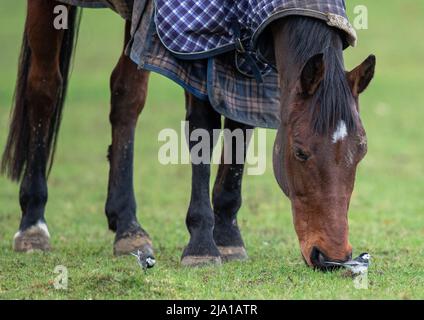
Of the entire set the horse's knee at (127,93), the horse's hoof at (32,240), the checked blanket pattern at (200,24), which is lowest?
the horse's hoof at (32,240)

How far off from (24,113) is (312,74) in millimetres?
3228

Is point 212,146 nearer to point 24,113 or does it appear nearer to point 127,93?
point 127,93

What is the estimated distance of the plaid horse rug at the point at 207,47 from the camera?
225 inches

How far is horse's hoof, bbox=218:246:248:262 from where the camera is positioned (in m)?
6.29

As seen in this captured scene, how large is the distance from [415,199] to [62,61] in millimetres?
4458

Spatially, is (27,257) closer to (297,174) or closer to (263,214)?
(297,174)


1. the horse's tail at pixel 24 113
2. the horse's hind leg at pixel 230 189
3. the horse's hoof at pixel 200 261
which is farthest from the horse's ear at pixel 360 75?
the horse's tail at pixel 24 113

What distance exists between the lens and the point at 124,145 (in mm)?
7078

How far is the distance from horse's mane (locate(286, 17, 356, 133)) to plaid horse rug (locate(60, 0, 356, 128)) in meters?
0.38

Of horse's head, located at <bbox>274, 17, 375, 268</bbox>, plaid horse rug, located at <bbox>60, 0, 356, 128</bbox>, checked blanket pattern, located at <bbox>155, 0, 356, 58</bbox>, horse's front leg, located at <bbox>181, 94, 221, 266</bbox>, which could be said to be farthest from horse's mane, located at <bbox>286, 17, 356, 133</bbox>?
horse's front leg, located at <bbox>181, 94, 221, 266</bbox>

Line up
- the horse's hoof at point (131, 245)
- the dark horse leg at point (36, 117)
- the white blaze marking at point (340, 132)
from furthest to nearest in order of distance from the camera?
the dark horse leg at point (36, 117) → the horse's hoof at point (131, 245) → the white blaze marking at point (340, 132)

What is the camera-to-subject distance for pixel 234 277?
17.4 ft

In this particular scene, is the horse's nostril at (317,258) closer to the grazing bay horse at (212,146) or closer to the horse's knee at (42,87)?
the grazing bay horse at (212,146)

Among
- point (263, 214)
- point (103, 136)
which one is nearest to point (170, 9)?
point (263, 214)
